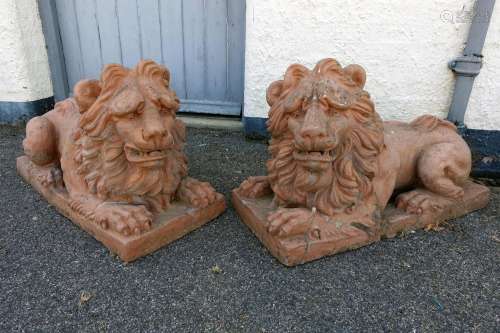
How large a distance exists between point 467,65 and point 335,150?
184 centimetres

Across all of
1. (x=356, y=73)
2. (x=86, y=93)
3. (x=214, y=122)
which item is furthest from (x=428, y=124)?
(x=214, y=122)

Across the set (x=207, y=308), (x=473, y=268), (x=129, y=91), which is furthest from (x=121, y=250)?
(x=473, y=268)

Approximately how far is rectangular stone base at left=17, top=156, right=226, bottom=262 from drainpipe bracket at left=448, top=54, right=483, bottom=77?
86.2 inches

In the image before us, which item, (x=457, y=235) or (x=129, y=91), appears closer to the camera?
(x=129, y=91)

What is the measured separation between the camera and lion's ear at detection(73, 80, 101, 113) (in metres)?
1.96

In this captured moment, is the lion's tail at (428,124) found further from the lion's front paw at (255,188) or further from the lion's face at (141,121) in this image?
the lion's face at (141,121)

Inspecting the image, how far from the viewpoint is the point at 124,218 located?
2059 millimetres

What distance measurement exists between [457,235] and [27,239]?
2.58 m

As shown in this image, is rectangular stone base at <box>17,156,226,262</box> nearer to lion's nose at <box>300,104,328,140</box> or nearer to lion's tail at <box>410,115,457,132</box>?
lion's nose at <box>300,104,328,140</box>

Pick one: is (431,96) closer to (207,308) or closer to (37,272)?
(207,308)

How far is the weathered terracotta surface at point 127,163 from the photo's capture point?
6.31 feet

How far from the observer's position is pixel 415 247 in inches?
88.8

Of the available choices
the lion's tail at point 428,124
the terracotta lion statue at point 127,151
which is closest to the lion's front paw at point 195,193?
the terracotta lion statue at point 127,151
